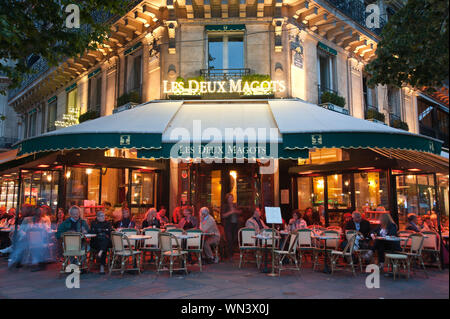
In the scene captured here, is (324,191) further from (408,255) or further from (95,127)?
(95,127)

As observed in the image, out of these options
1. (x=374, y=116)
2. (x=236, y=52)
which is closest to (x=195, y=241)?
(x=236, y=52)

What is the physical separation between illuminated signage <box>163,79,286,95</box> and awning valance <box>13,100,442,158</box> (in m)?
1.45

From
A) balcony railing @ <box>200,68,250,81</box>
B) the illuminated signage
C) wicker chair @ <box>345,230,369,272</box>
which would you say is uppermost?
balcony railing @ <box>200,68,250,81</box>

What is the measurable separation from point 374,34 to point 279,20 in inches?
179

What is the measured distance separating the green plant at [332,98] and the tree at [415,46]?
4137 millimetres

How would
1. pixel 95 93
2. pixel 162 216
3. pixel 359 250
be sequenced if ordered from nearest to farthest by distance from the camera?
pixel 359 250 < pixel 162 216 < pixel 95 93

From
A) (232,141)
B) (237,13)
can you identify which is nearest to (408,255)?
(232,141)

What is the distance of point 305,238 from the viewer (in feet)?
27.7

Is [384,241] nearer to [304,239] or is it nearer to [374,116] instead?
[304,239]

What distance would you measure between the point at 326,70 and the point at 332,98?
139 cm

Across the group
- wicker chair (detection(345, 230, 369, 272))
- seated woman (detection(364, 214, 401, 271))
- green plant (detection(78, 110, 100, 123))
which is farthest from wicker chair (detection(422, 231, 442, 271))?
green plant (detection(78, 110, 100, 123))

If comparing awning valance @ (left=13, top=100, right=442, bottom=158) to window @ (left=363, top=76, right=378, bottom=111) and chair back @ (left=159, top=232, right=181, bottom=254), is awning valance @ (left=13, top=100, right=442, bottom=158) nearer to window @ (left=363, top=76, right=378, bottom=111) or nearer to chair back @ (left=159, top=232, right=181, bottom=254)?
chair back @ (left=159, top=232, right=181, bottom=254)

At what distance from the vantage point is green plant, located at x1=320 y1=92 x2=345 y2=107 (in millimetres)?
11547

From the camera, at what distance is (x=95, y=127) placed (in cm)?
878
